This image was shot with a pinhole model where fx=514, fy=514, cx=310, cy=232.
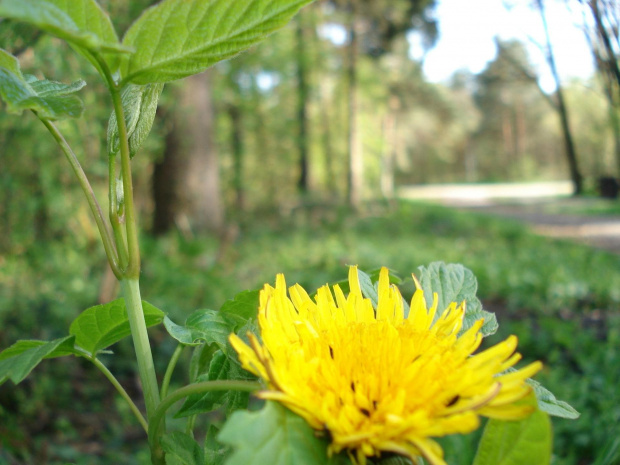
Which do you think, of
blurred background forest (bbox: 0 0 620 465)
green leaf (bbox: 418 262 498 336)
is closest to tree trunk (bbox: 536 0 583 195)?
blurred background forest (bbox: 0 0 620 465)

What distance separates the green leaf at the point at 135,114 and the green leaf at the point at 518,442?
451 millimetres

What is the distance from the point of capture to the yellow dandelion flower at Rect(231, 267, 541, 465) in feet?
1.27

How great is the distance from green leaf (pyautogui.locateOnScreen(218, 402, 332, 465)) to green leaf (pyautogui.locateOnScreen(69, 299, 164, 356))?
0.25 meters

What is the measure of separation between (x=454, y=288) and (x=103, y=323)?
17.3 inches

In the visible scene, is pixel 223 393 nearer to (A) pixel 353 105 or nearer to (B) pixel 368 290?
(B) pixel 368 290

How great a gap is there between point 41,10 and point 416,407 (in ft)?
1.39

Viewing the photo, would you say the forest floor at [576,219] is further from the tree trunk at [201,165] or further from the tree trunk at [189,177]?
the tree trunk at [189,177]

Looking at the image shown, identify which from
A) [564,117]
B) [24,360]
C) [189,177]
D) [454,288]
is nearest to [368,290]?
[454,288]

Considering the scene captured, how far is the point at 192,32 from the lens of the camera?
48cm

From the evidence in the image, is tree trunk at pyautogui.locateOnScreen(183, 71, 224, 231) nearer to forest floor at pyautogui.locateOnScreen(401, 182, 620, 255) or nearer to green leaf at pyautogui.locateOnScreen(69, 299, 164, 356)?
forest floor at pyautogui.locateOnScreen(401, 182, 620, 255)

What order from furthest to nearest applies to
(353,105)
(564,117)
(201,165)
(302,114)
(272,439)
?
(302,114), (353,105), (201,165), (564,117), (272,439)

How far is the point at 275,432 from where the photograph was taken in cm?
38

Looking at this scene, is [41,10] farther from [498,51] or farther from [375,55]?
[375,55]

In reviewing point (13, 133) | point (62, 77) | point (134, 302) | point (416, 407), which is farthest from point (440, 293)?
point (13, 133)
